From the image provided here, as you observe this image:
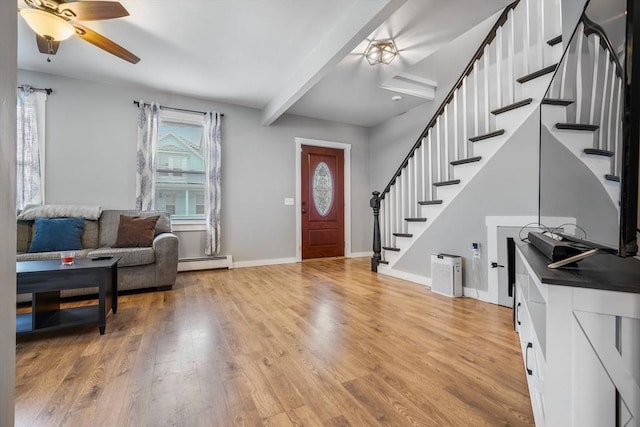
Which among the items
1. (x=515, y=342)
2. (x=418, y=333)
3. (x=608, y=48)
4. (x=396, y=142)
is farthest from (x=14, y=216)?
(x=396, y=142)

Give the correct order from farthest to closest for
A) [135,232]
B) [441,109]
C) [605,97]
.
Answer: [135,232], [441,109], [605,97]

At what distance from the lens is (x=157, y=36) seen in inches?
106

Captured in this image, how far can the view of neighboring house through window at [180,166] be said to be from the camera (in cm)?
408

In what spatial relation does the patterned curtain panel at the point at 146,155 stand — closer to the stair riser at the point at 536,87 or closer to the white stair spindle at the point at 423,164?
the white stair spindle at the point at 423,164

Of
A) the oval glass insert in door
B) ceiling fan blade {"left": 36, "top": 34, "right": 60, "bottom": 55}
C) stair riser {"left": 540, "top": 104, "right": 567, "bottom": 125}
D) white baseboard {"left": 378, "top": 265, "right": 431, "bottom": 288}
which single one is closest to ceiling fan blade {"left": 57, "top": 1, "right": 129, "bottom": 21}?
ceiling fan blade {"left": 36, "top": 34, "right": 60, "bottom": 55}

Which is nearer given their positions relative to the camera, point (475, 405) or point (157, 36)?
point (475, 405)

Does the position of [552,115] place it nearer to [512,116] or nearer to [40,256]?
[512,116]

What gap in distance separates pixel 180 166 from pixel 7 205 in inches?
150

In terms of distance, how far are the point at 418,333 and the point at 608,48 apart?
1770 millimetres

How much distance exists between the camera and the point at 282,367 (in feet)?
4.97

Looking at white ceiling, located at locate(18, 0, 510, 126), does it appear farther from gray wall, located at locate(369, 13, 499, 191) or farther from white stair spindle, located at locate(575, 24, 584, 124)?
white stair spindle, located at locate(575, 24, 584, 124)

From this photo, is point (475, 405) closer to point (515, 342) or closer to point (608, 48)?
point (515, 342)

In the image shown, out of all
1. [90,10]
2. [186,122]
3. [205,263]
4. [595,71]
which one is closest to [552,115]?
[595,71]

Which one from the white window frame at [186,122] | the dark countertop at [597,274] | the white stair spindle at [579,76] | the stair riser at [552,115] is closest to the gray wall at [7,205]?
the dark countertop at [597,274]
